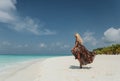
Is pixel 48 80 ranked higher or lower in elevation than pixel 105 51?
lower

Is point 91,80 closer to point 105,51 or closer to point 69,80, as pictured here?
point 69,80

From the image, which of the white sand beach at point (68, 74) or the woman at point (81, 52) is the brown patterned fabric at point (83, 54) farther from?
the white sand beach at point (68, 74)

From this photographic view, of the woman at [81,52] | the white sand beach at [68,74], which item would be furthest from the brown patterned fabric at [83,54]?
the white sand beach at [68,74]

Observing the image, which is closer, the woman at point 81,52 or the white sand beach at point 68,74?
the white sand beach at point 68,74

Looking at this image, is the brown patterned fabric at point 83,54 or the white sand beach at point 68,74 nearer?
the white sand beach at point 68,74

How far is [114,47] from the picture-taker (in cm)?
4750

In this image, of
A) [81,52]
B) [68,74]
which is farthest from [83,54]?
[68,74]

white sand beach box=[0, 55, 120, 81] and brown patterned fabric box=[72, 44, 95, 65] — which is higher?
brown patterned fabric box=[72, 44, 95, 65]

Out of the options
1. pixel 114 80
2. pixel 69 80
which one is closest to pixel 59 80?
pixel 69 80

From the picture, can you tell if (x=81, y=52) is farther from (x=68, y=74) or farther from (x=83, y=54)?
(x=68, y=74)

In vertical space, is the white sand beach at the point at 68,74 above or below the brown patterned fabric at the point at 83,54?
below

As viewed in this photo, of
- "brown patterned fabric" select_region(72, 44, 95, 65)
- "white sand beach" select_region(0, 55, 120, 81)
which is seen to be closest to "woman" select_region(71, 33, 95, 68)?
"brown patterned fabric" select_region(72, 44, 95, 65)

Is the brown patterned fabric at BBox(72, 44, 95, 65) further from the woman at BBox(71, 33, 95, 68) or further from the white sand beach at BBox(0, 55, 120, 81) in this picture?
the white sand beach at BBox(0, 55, 120, 81)

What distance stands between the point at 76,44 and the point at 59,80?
5702 mm
